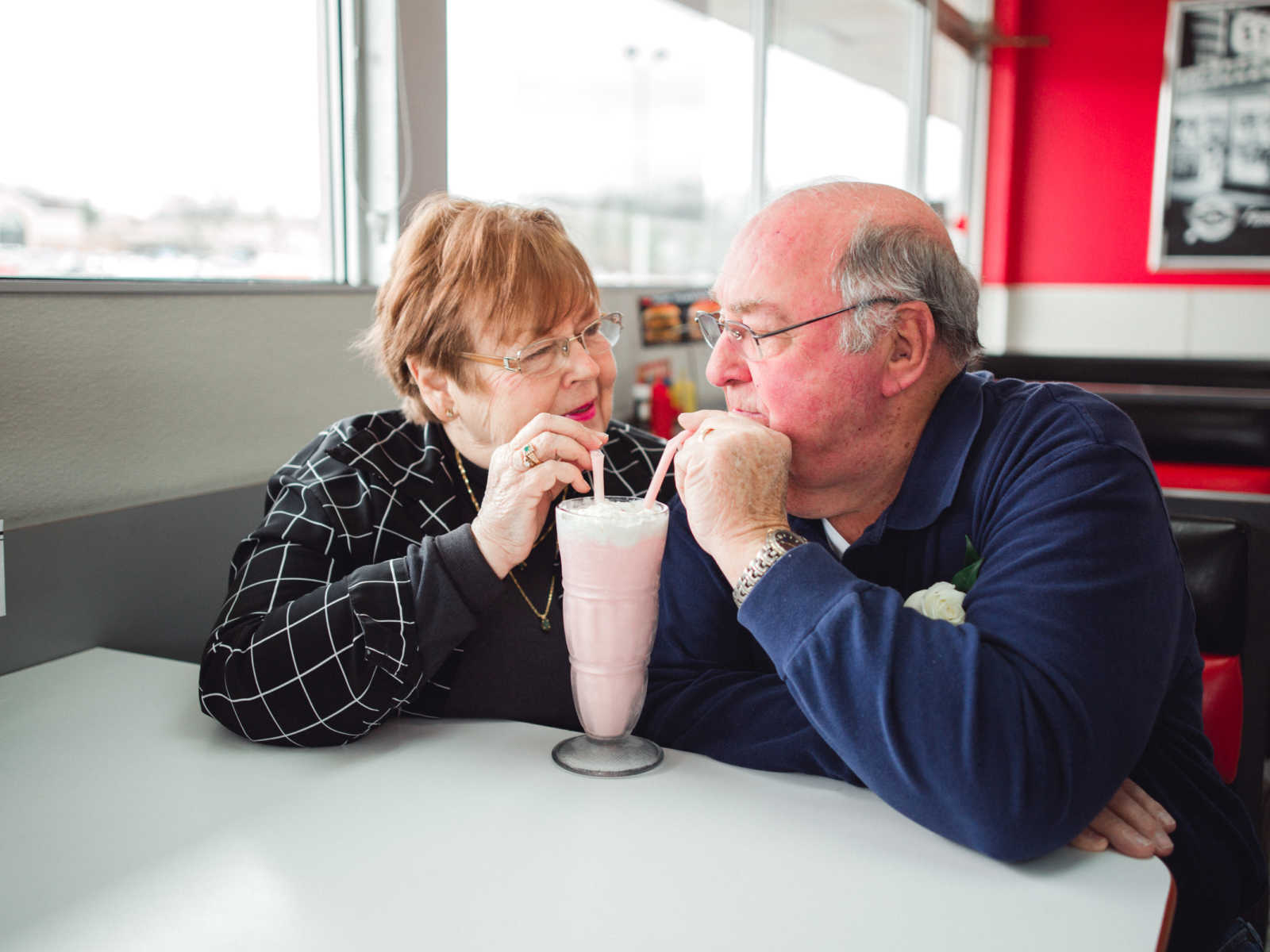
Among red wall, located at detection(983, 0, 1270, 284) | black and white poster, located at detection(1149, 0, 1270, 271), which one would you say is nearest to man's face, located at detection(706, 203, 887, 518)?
red wall, located at detection(983, 0, 1270, 284)

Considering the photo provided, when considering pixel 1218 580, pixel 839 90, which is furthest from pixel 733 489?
pixel 839 90

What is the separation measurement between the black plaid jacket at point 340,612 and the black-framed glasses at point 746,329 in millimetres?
395

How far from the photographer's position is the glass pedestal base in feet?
3.53

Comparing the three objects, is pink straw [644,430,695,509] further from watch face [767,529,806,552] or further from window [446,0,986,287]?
window [446,0,986,287]

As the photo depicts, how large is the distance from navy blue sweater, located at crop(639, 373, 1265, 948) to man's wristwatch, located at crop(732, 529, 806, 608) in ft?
0.08

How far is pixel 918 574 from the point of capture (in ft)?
4.00

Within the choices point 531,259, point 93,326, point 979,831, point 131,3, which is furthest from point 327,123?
point 979,831

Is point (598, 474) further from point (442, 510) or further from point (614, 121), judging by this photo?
point (614, 121)

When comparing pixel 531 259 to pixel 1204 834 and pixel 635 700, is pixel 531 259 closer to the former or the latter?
pixel 635 700

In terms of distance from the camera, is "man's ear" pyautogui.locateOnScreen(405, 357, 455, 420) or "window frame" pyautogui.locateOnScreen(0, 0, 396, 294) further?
"window frame" pyautogui.locateOnScreen(0, 0, 396, 294)

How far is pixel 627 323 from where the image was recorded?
3172mm

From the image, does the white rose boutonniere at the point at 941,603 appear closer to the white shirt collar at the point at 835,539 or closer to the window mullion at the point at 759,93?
the white shirt collar at the point at 835,539

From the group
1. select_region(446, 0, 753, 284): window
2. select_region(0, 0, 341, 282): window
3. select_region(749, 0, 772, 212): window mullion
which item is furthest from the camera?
select_region(749, 0, 772, 212): window mullion

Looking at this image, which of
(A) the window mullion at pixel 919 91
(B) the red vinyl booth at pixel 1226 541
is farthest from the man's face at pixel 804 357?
(A) the window mullion at pixel 919 91
